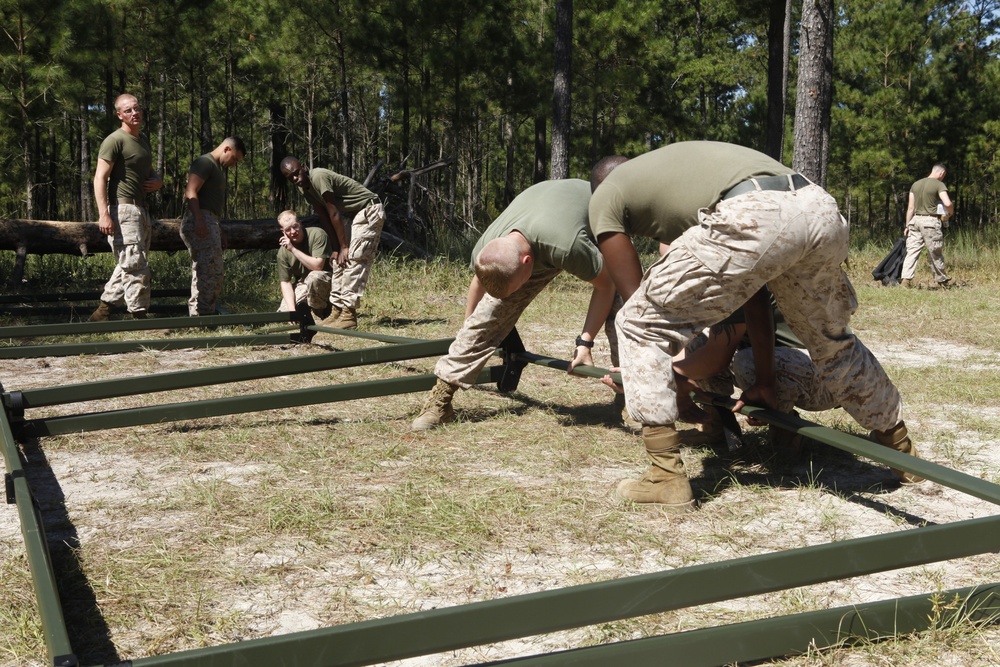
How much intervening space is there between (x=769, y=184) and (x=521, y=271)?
130 cm

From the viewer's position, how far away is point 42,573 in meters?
2.41

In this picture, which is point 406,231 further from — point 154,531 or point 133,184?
point 154,531

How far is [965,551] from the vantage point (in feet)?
8.55

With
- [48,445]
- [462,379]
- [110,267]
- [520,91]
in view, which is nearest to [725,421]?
[462,379]

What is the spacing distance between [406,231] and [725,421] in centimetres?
1165

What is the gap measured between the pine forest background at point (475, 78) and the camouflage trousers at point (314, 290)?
5962 millimetres

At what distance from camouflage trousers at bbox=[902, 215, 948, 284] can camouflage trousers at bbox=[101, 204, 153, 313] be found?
416 inches

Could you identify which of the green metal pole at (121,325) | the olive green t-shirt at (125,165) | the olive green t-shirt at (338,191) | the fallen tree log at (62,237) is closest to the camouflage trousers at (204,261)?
the olive green t-shirt at (125,165)

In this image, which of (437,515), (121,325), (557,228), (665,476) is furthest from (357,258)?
(665,476)

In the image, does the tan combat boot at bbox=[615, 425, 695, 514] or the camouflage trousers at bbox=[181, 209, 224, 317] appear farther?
the camouflage trousers at bbox=[181, 209, 224, 317]

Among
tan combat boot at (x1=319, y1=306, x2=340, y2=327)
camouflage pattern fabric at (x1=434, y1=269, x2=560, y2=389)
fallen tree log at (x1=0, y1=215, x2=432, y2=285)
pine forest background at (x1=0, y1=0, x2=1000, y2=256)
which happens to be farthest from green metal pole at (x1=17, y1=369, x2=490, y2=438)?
pine forest background at (x1=0, y1=0, x2=1000, y2=256)

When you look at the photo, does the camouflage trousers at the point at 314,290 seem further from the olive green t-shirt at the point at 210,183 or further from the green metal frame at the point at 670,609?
the green metal frame at the point at 670,609

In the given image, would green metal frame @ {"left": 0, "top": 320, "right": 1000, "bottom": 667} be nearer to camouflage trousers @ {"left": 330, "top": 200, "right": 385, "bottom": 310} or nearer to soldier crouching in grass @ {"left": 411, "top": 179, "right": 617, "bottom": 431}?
soldier crouching in grass @ {"left": 411, "top": 179, "right": 617, "bottom": 431}

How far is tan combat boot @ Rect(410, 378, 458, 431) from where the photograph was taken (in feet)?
16.5
